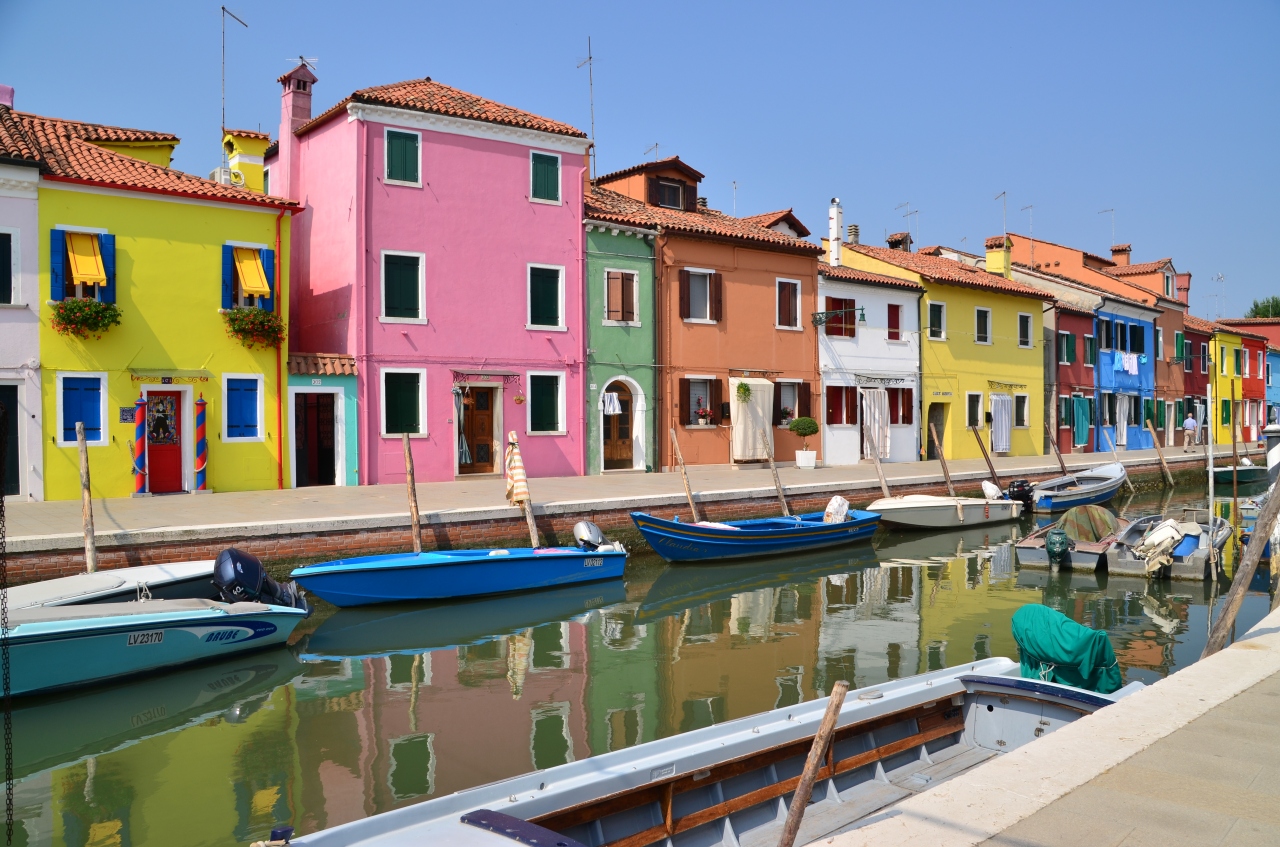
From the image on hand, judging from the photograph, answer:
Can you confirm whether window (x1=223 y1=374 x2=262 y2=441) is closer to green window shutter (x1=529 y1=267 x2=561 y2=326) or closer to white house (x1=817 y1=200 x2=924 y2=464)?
green window shutter (x1=529 y1=267 x2=561 y2=326)

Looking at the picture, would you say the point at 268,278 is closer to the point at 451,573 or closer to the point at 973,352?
the point at 451,573

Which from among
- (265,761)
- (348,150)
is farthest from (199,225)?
(265,761)

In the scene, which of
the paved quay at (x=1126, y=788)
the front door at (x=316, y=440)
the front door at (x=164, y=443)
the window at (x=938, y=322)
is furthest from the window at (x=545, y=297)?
the paved quay at (x=1126, y=788)

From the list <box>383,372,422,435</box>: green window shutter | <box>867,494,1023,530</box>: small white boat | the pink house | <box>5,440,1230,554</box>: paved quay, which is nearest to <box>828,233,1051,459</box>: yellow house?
<box>5,440,1230,554</box>: paved quay

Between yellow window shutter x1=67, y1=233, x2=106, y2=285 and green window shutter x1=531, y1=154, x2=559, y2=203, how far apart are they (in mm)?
8980

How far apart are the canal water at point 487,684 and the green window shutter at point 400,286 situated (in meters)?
7.69

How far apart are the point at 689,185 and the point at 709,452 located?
754cm

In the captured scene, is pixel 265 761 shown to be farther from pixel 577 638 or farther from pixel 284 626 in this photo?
pixel 577 638

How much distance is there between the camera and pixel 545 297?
71.4 ft

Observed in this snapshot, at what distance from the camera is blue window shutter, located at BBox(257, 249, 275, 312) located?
18.1 m

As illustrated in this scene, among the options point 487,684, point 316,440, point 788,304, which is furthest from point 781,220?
point 487,684

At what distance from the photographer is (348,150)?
1934 cm

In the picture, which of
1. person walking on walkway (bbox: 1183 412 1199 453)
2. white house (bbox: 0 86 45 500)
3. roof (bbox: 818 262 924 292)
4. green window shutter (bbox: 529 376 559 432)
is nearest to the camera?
white house (bbox: 0 86 45 500)

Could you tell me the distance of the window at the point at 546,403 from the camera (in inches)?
838
